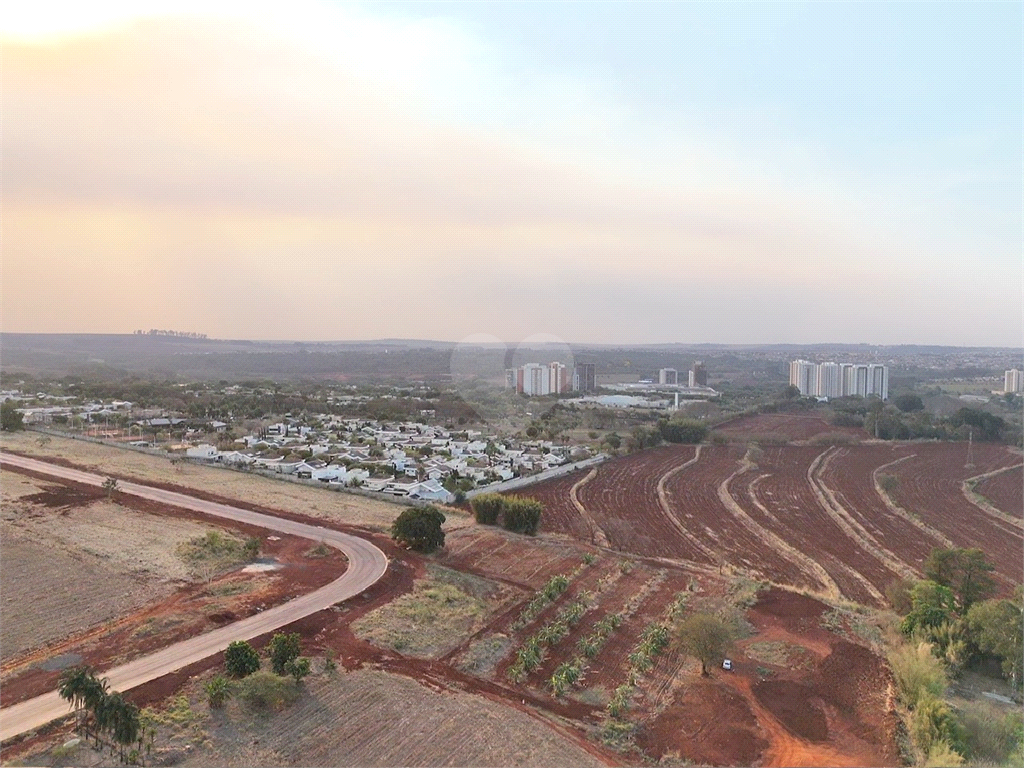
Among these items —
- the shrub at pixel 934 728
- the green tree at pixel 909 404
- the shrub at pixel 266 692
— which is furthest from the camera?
the green tree at pixel 909 404

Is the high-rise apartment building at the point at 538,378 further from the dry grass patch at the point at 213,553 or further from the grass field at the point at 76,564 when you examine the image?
the dry grass patch at the point at 213,553

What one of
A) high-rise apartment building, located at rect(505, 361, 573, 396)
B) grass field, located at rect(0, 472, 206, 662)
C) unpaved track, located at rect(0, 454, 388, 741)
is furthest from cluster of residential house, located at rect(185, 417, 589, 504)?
high-rise apartment building, located at rect(505, 361, 573, 396)

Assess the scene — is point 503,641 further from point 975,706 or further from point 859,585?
point 859,585

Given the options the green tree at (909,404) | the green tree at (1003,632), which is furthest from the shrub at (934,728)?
the green tree at (909,404)

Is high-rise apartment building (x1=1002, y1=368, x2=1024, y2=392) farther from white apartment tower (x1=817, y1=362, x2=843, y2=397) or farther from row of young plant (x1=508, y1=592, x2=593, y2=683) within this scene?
row of young plant (x1=508, y1=592, x2=593, y2=683)

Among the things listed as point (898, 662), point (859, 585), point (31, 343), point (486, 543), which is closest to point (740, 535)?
point (859, 585)
